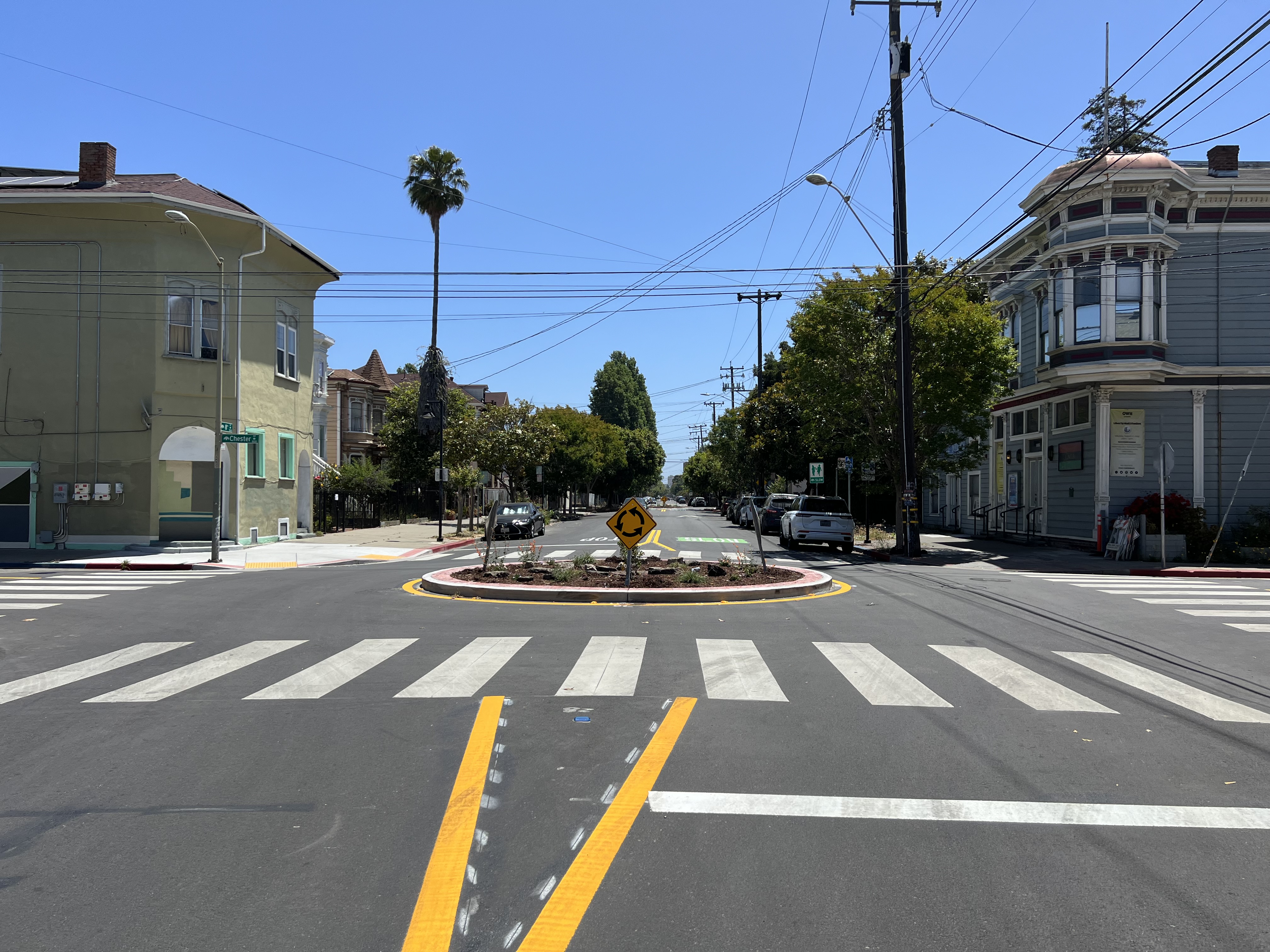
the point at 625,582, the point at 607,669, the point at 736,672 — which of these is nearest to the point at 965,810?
the point at 736,672

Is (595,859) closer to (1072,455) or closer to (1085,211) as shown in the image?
(1085,211)

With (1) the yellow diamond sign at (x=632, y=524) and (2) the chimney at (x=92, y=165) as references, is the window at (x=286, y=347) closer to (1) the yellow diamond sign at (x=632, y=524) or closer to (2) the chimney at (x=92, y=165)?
(2) the chimney at (x=92, y=165)

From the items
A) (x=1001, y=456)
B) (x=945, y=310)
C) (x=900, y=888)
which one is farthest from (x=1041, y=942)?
(x=1001, y=456)

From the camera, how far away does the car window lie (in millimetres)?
27875

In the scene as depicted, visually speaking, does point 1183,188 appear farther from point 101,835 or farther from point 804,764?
point 101,835

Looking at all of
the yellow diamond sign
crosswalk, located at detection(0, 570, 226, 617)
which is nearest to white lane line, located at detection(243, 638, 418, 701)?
the yellow diamond sign

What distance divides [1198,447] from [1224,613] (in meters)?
13.9

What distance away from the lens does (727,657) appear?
9.41 metres

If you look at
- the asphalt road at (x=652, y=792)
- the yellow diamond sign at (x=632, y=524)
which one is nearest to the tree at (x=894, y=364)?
the yellow diamond sign at (x=632, y=524)

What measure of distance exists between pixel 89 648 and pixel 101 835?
639 cm

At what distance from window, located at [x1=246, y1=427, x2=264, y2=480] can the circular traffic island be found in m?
13.9

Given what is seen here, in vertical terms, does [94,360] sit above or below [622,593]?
above

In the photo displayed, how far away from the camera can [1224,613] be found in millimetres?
13211

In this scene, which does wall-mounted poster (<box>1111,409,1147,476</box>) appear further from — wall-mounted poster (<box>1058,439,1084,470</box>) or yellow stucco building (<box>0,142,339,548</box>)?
yellow stucco building (<box>0,142,339,548</box>)
